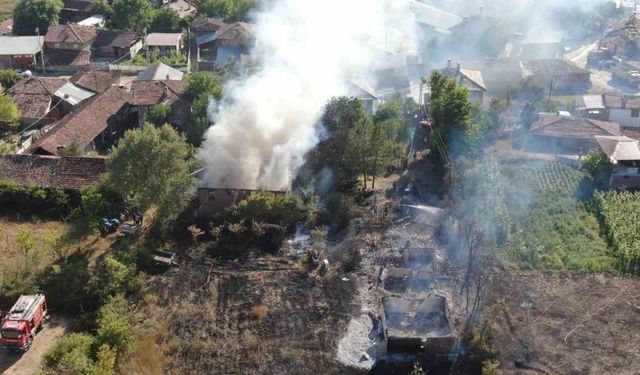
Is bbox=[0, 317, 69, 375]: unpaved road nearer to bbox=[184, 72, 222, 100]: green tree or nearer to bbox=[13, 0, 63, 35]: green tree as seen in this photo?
bbox=[184, 72, 222, 100]: green tree

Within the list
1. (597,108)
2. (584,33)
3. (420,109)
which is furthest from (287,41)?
(584,33)

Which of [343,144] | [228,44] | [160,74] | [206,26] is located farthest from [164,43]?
[343,144]

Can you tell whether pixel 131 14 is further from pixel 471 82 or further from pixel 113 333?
pixel 113 333

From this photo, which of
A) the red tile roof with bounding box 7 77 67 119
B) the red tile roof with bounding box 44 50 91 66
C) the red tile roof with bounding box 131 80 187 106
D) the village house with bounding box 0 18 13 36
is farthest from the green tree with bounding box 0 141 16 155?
the village house with bounding box 0 18 13 36

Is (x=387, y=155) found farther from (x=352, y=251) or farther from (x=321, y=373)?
(x=321, y=373)

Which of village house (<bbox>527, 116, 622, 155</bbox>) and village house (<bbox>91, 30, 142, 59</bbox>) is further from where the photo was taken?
village house (<bbox>91, 30, 142, 59</bbox>)

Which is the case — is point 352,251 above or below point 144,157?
below

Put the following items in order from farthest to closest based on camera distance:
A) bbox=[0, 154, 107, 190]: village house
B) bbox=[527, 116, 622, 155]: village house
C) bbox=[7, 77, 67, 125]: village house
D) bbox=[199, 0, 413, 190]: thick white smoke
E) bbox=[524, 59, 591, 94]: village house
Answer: bbox=[524, 59, 591, 94]: village house, bbox=[7, 77, 67, 125]: village house, bbox=[527, 116, 622, 155]: village house, bbox=[199, 0, 413, 190]: thick white smoke, bbox=[0, 154, 107, 190]: village house

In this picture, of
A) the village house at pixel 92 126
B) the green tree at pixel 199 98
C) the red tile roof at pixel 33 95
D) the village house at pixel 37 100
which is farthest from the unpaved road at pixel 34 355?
the red tile roof at pixel 33 95
